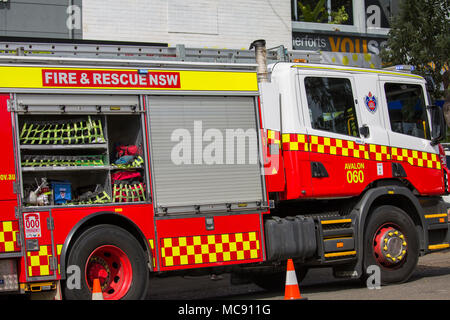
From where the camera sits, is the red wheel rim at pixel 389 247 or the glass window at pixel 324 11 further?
the glass window at pixel 324 11

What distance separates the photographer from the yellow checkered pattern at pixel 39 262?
760cm

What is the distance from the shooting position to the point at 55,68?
26.5ft

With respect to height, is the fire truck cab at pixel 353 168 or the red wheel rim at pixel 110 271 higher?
the fire truck cab at pixel 353 168

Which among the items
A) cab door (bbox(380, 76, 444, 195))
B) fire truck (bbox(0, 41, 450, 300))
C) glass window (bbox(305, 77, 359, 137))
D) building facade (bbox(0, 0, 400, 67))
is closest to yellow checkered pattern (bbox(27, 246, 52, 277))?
fire truck (bbox(0, 41, 450, 300))

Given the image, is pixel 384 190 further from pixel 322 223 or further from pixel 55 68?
pixel 55 68

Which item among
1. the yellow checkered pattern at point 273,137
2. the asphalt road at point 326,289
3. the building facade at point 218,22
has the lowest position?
the asphalt road at point 326,289

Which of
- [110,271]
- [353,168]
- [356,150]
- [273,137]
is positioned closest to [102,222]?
[110,271]

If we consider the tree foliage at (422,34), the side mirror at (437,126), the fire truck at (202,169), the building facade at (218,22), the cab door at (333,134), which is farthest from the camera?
the tree foliage at (422,34)

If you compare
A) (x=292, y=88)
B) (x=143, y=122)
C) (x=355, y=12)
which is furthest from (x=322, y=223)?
(x=355, y=12)

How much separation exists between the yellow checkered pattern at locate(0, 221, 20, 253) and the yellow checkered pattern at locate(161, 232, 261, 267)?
5.35 ft

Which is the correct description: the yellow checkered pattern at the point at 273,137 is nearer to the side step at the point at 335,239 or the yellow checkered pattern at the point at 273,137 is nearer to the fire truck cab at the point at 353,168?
the fire truck cab at the point at 353,168

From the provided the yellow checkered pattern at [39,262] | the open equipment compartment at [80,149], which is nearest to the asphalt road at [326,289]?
the open equipment compartment at [80,149]

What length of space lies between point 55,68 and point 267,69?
2.86 m

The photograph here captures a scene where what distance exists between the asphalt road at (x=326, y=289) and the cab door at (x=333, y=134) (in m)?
1.34
